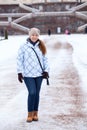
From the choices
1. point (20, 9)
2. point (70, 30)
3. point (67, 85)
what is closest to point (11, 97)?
point (67, 85)

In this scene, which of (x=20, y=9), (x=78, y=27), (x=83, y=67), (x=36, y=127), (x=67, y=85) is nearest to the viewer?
(x=36, y=127)

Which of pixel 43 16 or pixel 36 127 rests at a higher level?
pixel 36 127

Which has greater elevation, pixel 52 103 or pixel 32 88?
pixel 32 88

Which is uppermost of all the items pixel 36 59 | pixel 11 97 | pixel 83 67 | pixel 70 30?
pixel 36 59

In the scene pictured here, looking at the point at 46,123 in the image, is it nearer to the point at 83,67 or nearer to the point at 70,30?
the point at 83,67

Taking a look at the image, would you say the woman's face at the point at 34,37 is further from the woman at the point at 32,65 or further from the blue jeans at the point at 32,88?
the blue jeans at the point at 32,88

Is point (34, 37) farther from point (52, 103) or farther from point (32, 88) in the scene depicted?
point (52, 103)

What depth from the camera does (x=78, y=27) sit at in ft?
250

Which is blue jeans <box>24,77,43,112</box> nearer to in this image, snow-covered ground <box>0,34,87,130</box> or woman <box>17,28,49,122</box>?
woman <box>17,28,49,122</box>

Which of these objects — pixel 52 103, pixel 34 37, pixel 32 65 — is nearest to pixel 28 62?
pixel 32 65

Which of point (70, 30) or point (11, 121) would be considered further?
point (70, 30)

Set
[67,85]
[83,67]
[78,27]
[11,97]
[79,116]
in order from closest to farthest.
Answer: [79,116]
[11,97]
[67,85]
[83,67]
[78,27]

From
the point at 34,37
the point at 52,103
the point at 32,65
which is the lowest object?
the point at 52,103

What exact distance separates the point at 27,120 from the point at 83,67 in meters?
10.9
